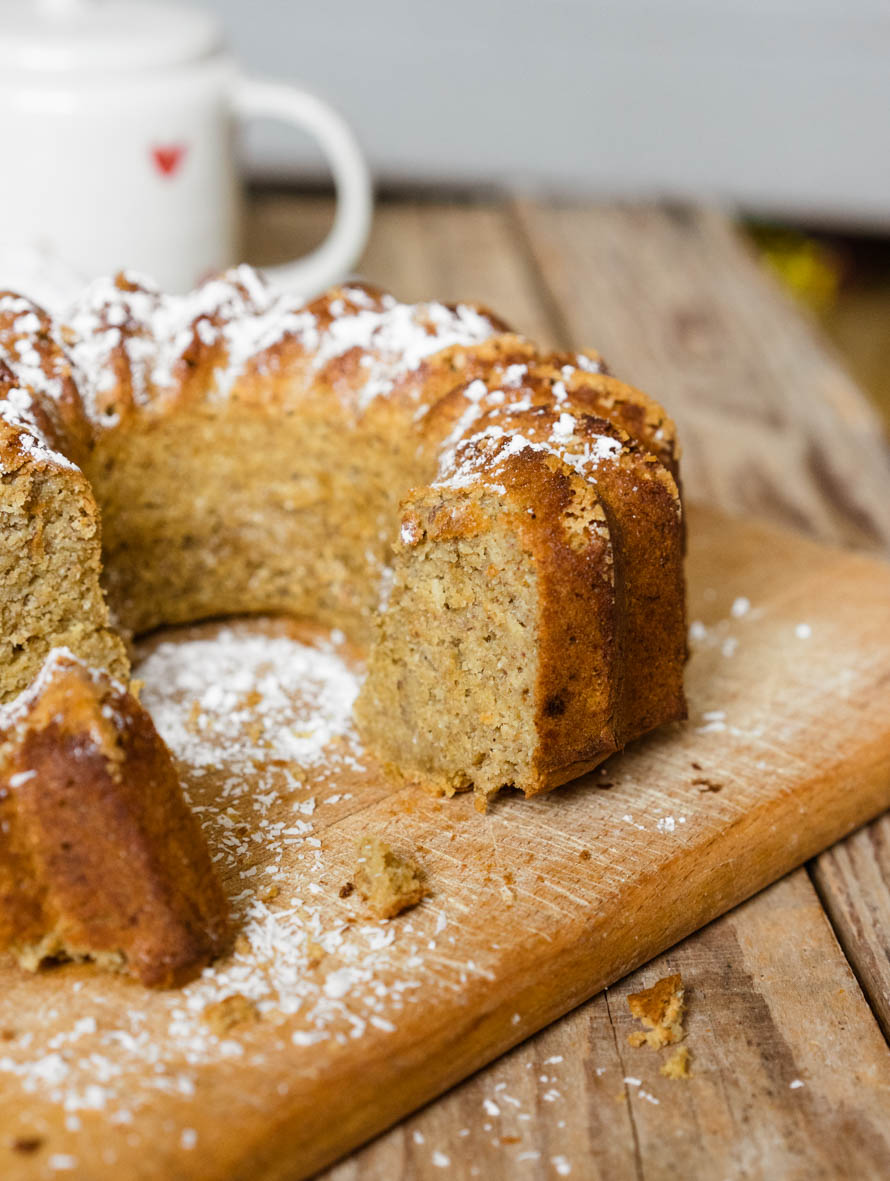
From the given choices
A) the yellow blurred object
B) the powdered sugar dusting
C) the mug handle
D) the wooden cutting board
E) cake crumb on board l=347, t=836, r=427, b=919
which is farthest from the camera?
the yellow blurred object

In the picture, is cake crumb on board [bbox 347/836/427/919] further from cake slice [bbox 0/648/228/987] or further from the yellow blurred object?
the yellow blurred object

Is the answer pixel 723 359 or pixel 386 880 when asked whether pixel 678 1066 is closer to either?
pixel 386 880

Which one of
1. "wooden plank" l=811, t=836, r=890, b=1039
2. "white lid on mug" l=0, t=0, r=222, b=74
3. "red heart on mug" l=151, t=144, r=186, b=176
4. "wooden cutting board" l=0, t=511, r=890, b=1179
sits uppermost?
"white lid on mug" l=0, t=0, r=222, b=74

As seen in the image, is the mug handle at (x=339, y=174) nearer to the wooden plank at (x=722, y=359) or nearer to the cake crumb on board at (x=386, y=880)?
the wooden plank at (x=722, y=359)

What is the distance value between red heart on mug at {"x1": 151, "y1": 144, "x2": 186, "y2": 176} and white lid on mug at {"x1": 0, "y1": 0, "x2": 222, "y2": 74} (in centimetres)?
17

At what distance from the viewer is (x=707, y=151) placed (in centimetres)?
521

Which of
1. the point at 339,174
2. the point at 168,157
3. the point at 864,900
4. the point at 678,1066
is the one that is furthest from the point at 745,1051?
the point at 339,174

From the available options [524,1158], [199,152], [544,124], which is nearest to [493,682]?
[524,1158]

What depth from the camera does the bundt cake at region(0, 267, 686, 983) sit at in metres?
1.66

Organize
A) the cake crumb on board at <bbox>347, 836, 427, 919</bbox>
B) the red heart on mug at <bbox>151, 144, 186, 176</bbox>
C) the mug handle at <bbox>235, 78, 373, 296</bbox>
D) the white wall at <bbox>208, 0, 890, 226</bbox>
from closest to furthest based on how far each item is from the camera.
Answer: the cake crumb on board at <bbox>347, 836, 427, 919</bbox> → the red heart on mug at <bbox>151, 144, 186, 176</bbox> → the mug handle at <bbox>235, 78, 373, 296</bbox> → the white wall at <bbox>208, 0, 890, 226</bbox>

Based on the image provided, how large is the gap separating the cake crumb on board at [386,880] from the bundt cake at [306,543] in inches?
8.0

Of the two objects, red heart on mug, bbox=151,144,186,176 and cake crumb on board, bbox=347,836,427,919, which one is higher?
red heart on mug, bbox=151,144,186,176

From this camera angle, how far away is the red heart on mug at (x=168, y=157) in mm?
3125

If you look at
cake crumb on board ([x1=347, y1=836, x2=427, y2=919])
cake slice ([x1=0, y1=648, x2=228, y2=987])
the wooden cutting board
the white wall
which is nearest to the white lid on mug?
the wooden cutting board
